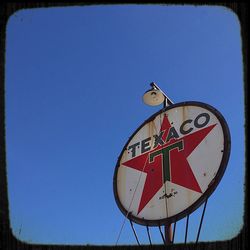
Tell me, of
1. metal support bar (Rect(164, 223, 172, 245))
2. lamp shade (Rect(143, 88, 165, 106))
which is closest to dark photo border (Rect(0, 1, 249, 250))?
metal support bar (Rect(164, 223, 172, 245))

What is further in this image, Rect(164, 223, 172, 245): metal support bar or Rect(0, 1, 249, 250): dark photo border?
Rect(164, 223, 172, 245): metal support bar

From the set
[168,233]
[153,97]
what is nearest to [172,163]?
[168,233]

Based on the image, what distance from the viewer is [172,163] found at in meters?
6.01

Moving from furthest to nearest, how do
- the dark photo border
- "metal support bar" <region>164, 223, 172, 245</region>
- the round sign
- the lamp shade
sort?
the lamp shade, the round sign, "metal support bar" <region>164, 223, 172, 245</region>, the dark photo border

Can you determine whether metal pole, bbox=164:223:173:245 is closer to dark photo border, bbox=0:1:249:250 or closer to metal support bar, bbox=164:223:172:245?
metal support bar, bbox=164:223:172:245

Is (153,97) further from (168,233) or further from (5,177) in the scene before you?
(5,177)

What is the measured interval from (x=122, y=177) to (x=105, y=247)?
11.8 ft

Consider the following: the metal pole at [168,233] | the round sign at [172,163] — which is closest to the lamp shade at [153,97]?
the round sign at [172,163]

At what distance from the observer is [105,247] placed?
2.77 meters

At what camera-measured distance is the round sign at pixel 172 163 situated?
5.30 m

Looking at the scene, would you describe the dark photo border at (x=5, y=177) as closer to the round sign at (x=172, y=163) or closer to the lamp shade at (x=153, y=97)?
the round sign at (x=172, y=163)

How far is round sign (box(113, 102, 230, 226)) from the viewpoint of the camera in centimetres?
530

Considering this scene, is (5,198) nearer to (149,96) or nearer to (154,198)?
(154,198)

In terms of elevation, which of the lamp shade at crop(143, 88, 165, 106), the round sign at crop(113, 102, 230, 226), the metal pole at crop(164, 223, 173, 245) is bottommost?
the metal pole at crop(164, 223, 173, 245)
